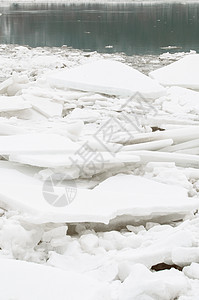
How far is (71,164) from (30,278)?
4.25 ft

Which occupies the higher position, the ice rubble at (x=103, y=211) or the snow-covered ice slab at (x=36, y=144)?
the snow-covered ice slab at (x=36, y=144)

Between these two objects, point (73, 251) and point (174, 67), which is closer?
point (73, 251)

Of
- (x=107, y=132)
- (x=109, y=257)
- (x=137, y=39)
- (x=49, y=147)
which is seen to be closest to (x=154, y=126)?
(x=107, y=132)

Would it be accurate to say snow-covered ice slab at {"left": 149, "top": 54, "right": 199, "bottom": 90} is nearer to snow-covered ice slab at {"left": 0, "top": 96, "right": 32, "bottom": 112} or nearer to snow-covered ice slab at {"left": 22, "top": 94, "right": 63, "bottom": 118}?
snow-covered ice slab at {"left": 22, "top": 94, "right": 63, "bottom": 118}

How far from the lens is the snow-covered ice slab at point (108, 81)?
6.79 m

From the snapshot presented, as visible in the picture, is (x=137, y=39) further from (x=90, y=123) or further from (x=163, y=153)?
(x=163, y=153)

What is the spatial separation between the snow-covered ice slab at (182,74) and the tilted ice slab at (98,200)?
408 cm

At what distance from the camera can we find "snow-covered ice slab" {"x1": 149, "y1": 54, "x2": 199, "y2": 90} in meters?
7.33

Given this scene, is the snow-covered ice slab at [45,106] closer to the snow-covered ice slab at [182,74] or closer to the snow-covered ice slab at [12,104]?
the snow-covered ice slab at [12,104]

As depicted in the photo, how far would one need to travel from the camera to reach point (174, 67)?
7973mm

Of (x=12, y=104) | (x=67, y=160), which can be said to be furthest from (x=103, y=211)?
(x=12, y=104)

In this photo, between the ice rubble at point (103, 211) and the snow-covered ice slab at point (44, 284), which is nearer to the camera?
the snow-covered ice slab at point (44, 284)

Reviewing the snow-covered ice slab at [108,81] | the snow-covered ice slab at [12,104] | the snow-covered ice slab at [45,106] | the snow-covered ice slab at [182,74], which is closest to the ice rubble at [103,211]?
the snow-covered ice slab at [12,104]

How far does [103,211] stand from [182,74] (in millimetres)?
5224
